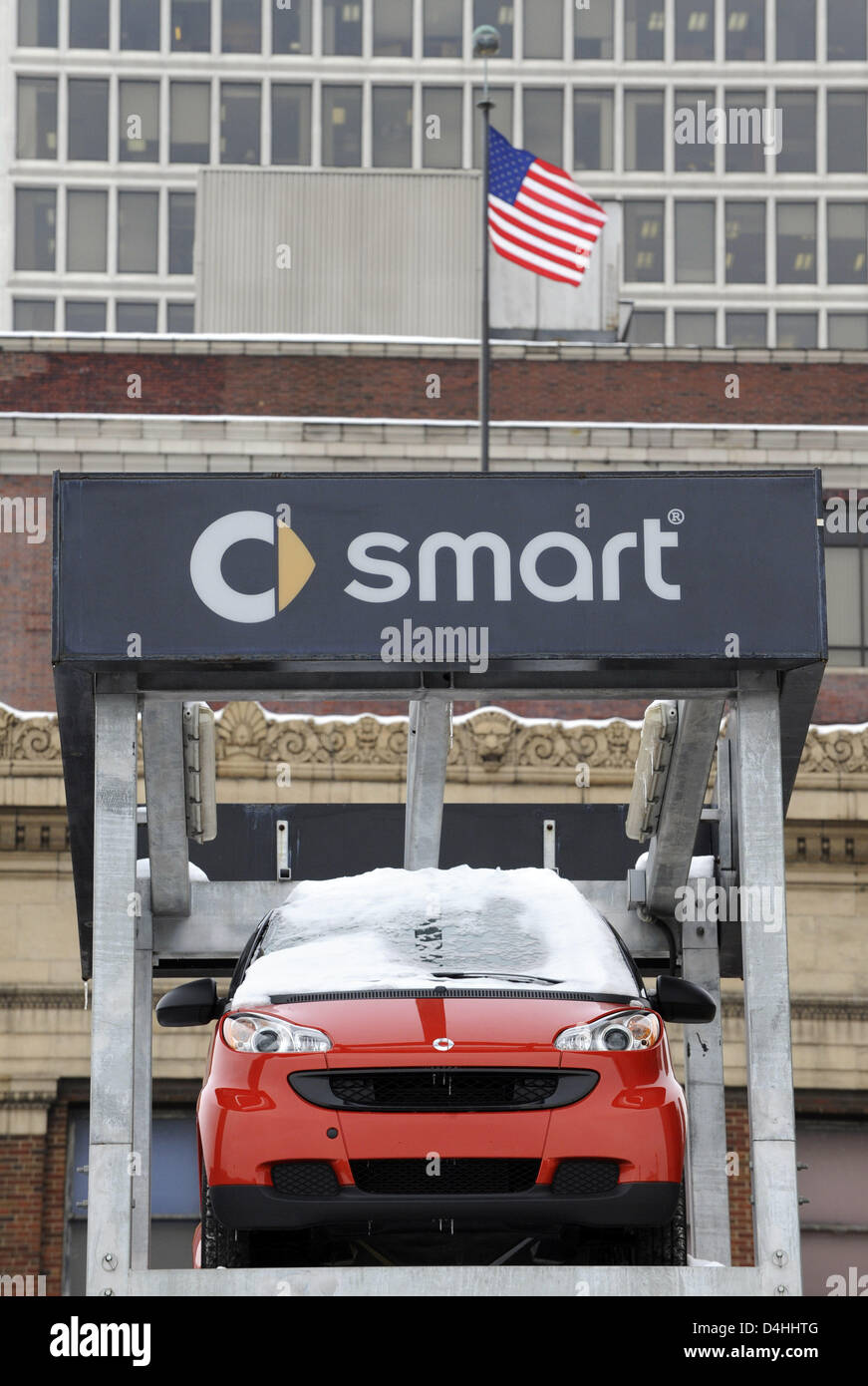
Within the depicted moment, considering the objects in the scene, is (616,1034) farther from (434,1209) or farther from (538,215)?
(538,215)

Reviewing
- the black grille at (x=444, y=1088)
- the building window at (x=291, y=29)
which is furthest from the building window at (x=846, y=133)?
the black grille at (x=444, y=1088)

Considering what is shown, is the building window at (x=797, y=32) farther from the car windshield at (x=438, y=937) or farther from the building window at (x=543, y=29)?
the car windshield at (x=438, y=937)

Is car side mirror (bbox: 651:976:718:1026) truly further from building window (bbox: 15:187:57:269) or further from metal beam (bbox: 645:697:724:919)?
building window (bbox: 15:187:57:269)

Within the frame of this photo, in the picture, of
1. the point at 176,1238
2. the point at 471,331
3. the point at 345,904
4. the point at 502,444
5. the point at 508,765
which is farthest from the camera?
the point at 471,331

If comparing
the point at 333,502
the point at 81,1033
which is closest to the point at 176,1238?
the point at 81,1033

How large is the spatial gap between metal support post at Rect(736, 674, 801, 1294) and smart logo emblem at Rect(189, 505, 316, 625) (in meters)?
1.98

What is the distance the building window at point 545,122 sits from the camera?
6606 centimetres

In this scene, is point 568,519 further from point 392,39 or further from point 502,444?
point 392,39

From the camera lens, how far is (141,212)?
6612 cm

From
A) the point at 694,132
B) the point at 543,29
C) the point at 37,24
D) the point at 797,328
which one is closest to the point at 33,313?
the point at 37,24

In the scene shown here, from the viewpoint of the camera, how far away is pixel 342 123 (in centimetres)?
6562

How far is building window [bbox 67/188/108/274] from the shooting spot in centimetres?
6612

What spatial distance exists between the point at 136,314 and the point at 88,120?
6.61 metres
